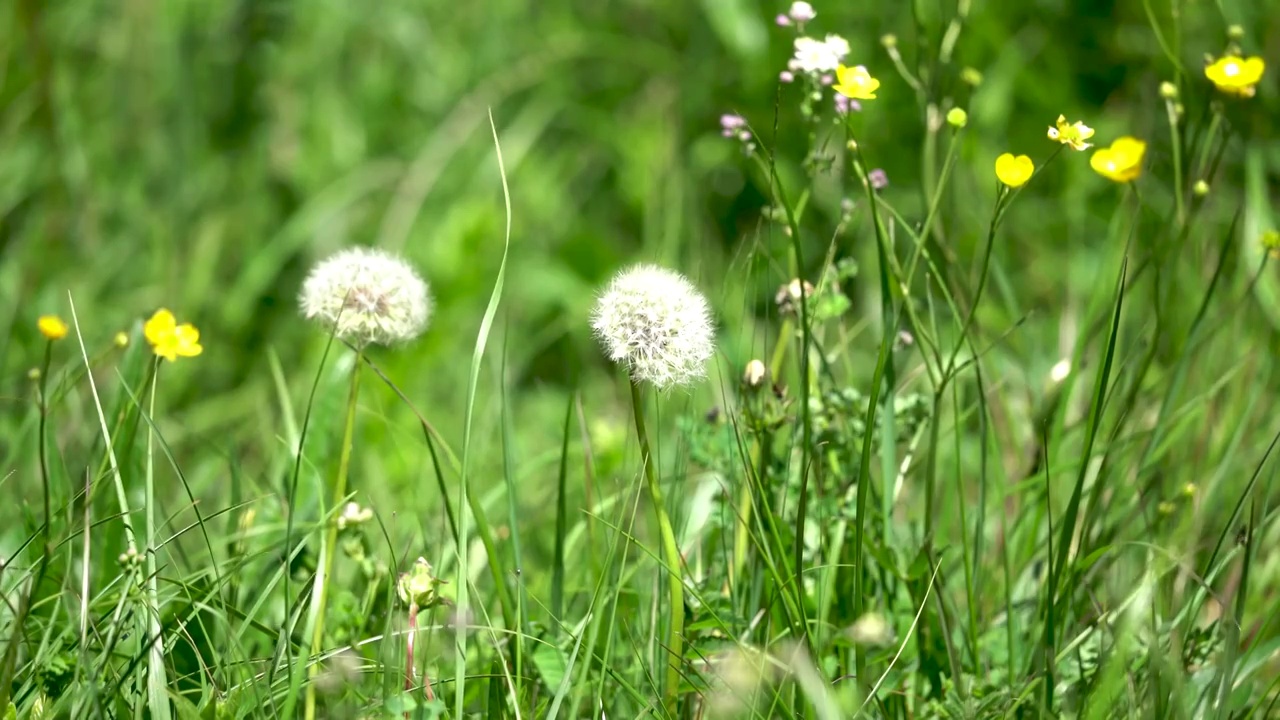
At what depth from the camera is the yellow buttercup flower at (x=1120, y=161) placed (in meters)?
1.51

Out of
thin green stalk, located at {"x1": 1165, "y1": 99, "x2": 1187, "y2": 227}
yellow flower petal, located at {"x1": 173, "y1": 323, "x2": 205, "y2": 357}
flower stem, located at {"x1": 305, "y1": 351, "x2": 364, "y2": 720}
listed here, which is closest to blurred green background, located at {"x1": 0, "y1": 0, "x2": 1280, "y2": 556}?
thin green stalk, located at {"x1": 1165, "y1": 99, "x2": 1187, "y2": 227}

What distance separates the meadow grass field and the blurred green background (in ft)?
0.05

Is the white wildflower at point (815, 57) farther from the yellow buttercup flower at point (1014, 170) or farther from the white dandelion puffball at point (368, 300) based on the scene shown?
the white dandelion puffball at point (368, 300)

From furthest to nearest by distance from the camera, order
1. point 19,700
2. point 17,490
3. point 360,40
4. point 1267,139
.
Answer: point 360,40
point 1267,139
point 17,490
point 19,700

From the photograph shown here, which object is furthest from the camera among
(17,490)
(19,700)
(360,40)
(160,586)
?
(360,40)

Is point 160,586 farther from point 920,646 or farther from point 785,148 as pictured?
point 785,148

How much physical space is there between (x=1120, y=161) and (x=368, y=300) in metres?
0.92

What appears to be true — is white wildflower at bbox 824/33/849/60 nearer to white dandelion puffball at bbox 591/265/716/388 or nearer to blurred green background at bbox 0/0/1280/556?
white dandelion puffball at bbox 591/265/716/388

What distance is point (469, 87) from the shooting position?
10.8 feet

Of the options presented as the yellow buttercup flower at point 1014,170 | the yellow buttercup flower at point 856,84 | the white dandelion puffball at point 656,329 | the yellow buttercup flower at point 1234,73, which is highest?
the yellow buttercup flower at point 1234,73

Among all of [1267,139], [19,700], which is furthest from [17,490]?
[1267,139]

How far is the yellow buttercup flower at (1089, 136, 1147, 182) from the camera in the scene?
4.95 feet

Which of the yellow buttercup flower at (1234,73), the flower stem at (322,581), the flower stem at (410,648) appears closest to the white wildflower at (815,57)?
the yellow buttercup flower at (1234,73)

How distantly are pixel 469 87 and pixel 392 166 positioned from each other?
0.30 m
